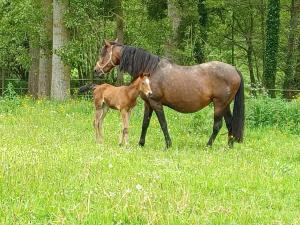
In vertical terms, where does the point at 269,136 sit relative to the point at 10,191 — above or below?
below

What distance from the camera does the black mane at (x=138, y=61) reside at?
12297 millimetres

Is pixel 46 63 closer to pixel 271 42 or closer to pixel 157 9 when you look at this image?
pixel 157 9

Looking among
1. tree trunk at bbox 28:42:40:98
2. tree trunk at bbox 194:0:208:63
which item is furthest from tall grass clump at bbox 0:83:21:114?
tree trunk at bbox 194:0:208:63

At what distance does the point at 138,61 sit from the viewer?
484 inches

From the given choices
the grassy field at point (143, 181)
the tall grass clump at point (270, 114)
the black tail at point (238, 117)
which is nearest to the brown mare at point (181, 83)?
the black tail at point (238, 117)

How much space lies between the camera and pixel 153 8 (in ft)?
98.6

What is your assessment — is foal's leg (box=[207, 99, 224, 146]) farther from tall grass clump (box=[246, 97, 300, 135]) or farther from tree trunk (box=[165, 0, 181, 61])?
tree trunk (box=[165, 0, 181, 61])

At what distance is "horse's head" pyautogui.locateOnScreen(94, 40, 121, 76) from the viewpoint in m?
12.6

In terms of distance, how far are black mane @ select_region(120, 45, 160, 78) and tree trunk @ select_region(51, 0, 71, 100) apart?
34.7 feet

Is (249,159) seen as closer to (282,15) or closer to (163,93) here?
(163,93)

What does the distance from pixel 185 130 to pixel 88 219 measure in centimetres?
984

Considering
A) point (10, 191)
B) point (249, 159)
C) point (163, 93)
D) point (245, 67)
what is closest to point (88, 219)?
point (10, 191)

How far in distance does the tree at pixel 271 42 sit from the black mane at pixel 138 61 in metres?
21.7

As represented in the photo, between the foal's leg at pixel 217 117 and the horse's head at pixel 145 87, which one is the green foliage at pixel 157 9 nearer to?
the foal's leg at pixel 217 117
